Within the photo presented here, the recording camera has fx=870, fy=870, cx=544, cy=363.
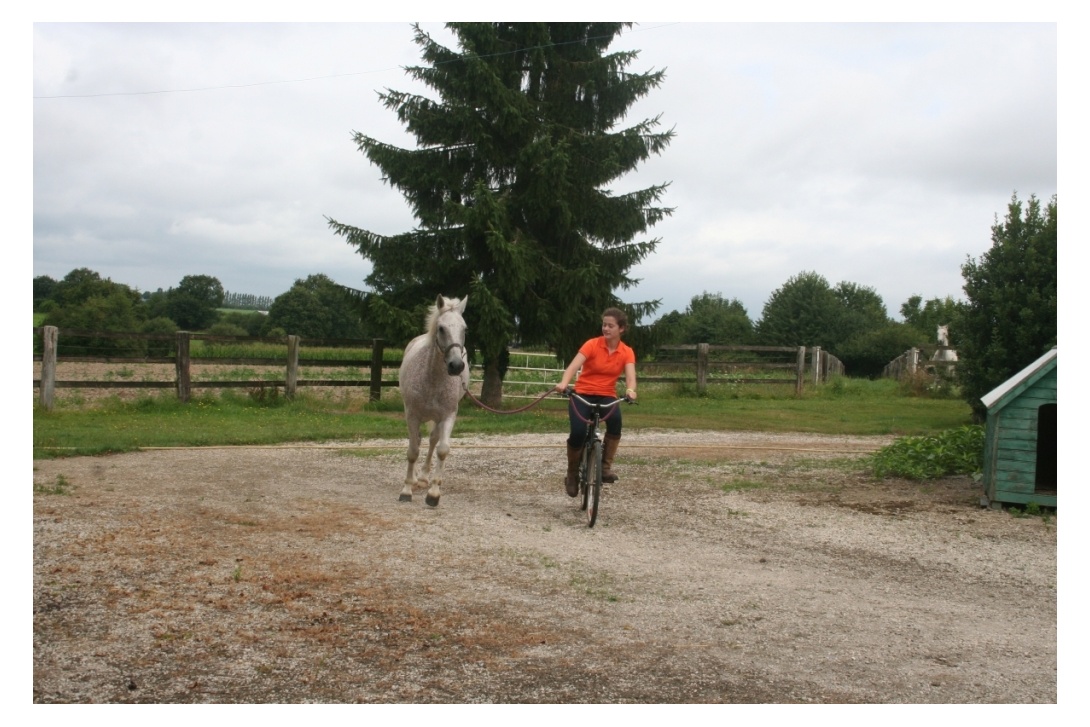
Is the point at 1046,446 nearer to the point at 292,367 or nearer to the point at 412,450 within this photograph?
the point at 412,450

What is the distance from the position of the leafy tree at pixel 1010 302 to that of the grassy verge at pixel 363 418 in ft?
5.92

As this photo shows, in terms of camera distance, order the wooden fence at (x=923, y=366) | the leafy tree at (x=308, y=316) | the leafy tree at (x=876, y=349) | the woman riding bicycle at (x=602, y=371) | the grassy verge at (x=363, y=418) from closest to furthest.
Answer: the woman riding bicycle at (x=602, y=371) < the grassy verge at (x=363, y=418) < the wooden fence at (x=923, y=366) < the leafy tree at (x=876, y=349) < the leafy tree at (x=308, y=316)

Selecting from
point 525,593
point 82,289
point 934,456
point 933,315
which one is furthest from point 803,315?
point 525,593

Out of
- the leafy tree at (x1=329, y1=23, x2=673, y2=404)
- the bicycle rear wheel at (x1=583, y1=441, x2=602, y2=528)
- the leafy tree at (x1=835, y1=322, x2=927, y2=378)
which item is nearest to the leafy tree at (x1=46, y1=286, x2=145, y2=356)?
the leafy tree at (x1=329, y1=23, x2=673, y2=404)

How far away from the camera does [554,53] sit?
19.0 meters

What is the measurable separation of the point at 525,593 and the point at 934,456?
6.97 m

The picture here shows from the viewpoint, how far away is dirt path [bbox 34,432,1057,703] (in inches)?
149

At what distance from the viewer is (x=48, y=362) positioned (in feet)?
51.0

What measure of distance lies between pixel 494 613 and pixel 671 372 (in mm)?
24900

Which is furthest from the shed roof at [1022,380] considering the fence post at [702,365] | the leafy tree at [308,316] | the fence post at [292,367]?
the leafy tree at [308,316]

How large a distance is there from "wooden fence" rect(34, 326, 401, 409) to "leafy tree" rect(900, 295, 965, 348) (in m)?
11.8

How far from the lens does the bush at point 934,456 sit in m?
10.1

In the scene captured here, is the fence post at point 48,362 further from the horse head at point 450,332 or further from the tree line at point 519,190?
the horse head at point 450,332

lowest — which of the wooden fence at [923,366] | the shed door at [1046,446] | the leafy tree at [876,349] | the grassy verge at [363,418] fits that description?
the grassy verge at [363,418]
